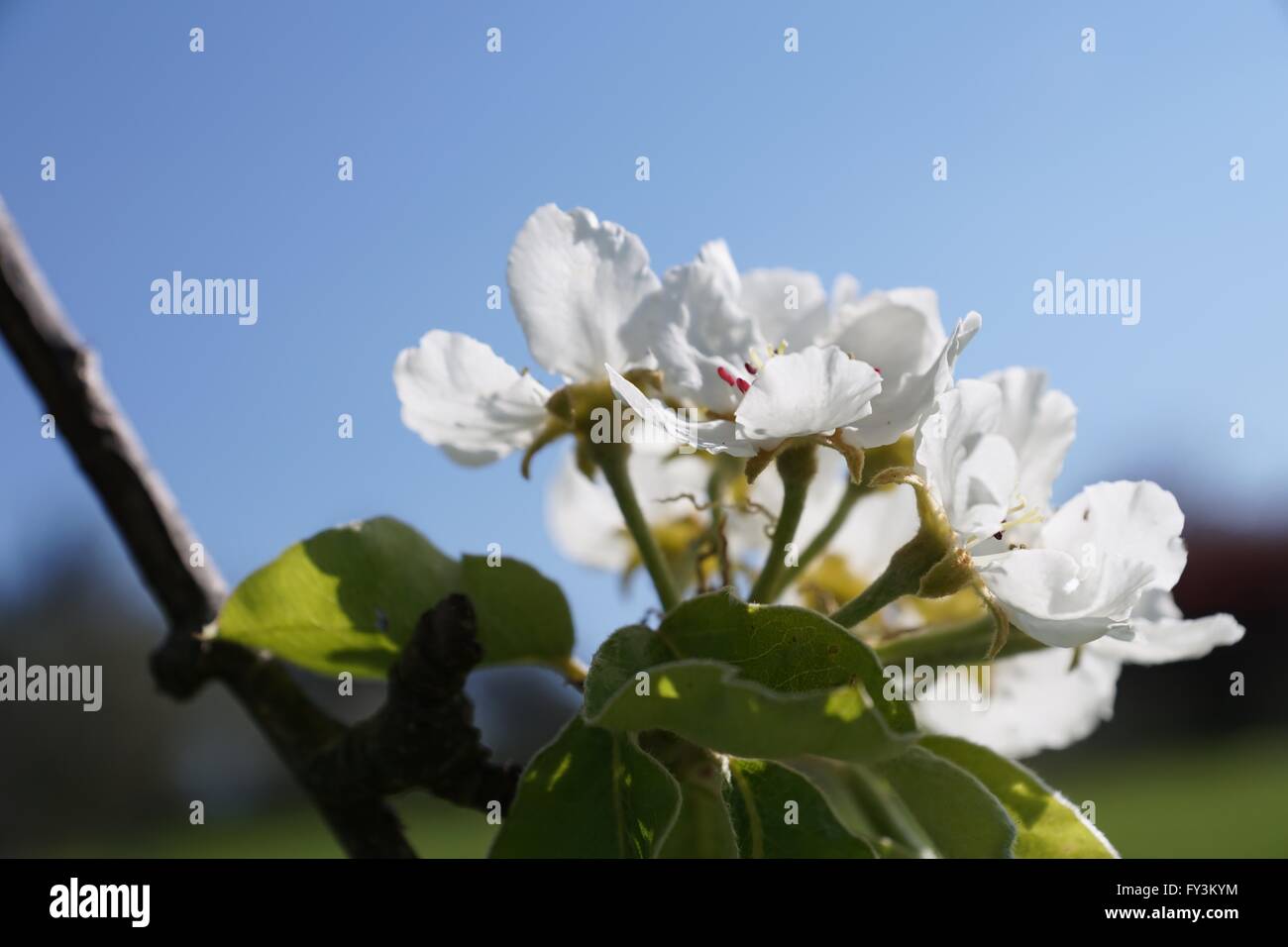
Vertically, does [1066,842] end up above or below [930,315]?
below

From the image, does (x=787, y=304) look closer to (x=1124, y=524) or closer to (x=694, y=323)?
(x=694, y=323)

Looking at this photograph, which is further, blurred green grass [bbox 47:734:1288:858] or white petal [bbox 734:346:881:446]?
blurred green grass [bbox 47:734:1288:858]

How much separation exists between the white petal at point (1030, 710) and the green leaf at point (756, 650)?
0.44 metres

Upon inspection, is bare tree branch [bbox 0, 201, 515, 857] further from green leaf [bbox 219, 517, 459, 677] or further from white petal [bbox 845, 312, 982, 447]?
white petal [bbox 845, 312, 982, 447]

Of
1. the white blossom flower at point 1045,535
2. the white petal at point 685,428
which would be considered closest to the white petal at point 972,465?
the white blossom flower at point 1045,535

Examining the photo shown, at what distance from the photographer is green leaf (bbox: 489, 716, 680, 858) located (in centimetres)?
64

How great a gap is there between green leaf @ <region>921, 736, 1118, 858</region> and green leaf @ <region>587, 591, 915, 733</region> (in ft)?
0.65

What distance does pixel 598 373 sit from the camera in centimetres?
78

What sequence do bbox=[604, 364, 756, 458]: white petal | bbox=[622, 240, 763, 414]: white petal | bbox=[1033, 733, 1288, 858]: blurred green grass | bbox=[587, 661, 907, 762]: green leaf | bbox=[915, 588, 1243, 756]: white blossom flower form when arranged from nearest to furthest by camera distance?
1. bbox=[587, 661, 907, 762]: green leaf
2. bbox=[604, 364, 756, 458]: white petal
3. bbox=[622, 240, 763, 414]: white petal
4. bbox=[915, 588, 1243, 756]: white blossom flower
5. bbox=[1033, 733, 1288, 858]: blurred green grass

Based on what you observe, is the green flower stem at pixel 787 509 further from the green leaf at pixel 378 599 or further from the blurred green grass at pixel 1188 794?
the blurred green grass at pixel 1188 794

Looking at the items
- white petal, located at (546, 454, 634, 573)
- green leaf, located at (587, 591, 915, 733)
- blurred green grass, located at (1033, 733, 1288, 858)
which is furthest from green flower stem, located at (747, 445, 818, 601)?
blurred green grass, located at (1033, 733, 1288, 858)
